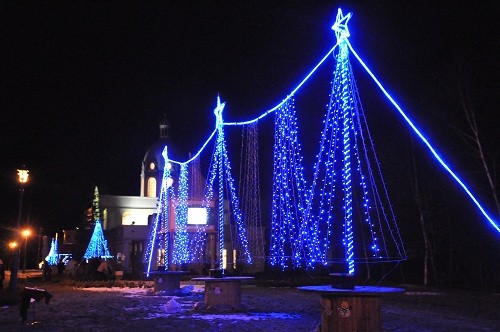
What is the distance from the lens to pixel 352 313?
8.38 metres

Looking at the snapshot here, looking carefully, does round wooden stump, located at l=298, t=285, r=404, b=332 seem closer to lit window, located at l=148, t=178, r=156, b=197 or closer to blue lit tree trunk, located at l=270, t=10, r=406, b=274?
blue lit tree trunk, located at l=270, t=10, r=406, b=274

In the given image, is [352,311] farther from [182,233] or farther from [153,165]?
[153,165]

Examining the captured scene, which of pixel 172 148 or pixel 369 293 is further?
pixel 172 148

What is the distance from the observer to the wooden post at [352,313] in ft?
27.5

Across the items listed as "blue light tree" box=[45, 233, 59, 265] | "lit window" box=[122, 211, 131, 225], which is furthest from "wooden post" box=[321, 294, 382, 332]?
"blue light tree" box=[45, 233, 59, 265]

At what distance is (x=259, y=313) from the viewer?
1432 centimetres

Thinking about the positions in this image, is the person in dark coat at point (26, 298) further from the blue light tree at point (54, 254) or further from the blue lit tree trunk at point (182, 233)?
the blue light tree at point (54, 254)

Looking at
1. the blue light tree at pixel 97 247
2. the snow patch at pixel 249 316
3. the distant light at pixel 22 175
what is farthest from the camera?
the blue light tree at pixel 97 247

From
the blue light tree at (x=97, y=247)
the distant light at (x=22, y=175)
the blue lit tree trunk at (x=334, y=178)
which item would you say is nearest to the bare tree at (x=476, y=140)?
the blue lit tree trunk at (x=334, y=178)

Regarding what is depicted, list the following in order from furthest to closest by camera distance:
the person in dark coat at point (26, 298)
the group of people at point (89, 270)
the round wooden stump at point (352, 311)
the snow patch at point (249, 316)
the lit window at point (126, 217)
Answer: the lit window at point (126, 217) < the group of people at point (89, 270) < the snow patch at point (249, 316) < the person in dark coat at point (26, 298) < the round wooden stump at point (352, 311)

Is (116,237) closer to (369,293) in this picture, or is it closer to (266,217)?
(266,217)

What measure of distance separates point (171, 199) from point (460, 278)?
18476 millimetres

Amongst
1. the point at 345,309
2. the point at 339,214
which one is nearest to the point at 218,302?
the point at 345,309

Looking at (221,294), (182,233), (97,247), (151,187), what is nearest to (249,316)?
(221,294)
